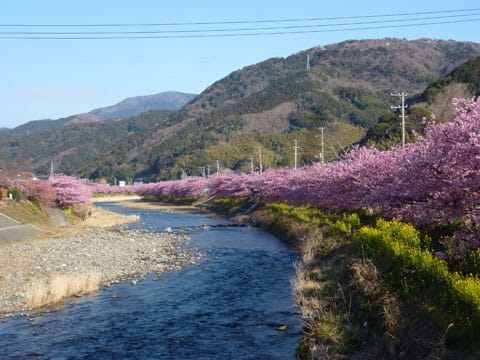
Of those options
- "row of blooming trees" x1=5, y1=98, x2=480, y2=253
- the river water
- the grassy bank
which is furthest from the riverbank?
"row of blooming trees" x1=5, y1=98, x2=480, y2=253

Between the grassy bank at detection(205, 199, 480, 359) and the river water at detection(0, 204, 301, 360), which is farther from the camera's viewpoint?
the river water at detection(0, 204, 301, 360)

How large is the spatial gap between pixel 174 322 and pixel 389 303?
7.64 metres

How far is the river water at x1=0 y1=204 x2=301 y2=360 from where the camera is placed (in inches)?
594

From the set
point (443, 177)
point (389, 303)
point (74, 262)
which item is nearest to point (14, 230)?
point (74, 262)

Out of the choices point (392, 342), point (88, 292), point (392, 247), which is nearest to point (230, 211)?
point (88, 292)

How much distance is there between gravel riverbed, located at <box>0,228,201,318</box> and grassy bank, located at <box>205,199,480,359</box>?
9.59 metres

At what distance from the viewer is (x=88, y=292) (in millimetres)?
22656

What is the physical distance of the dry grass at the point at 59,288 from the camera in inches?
803

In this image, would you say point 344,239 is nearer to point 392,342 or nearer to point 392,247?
point 392,247

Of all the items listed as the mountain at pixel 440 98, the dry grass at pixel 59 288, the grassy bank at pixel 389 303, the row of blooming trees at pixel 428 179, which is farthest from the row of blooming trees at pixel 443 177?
the mountain at pixel 440 98

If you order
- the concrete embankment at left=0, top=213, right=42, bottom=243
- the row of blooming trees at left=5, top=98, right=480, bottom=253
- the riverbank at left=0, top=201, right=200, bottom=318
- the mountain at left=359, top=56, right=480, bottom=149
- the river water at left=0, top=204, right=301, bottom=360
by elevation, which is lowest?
the river water at left=0, top=204, right=301, bottom=360

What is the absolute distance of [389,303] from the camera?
14.3 m

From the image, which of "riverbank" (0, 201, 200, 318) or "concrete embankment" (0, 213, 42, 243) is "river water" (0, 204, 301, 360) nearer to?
"riverbank" (0, 201, 200, 318)

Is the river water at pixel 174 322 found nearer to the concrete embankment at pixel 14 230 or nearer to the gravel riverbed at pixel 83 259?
the gravel riverbed at pixel 83 259
